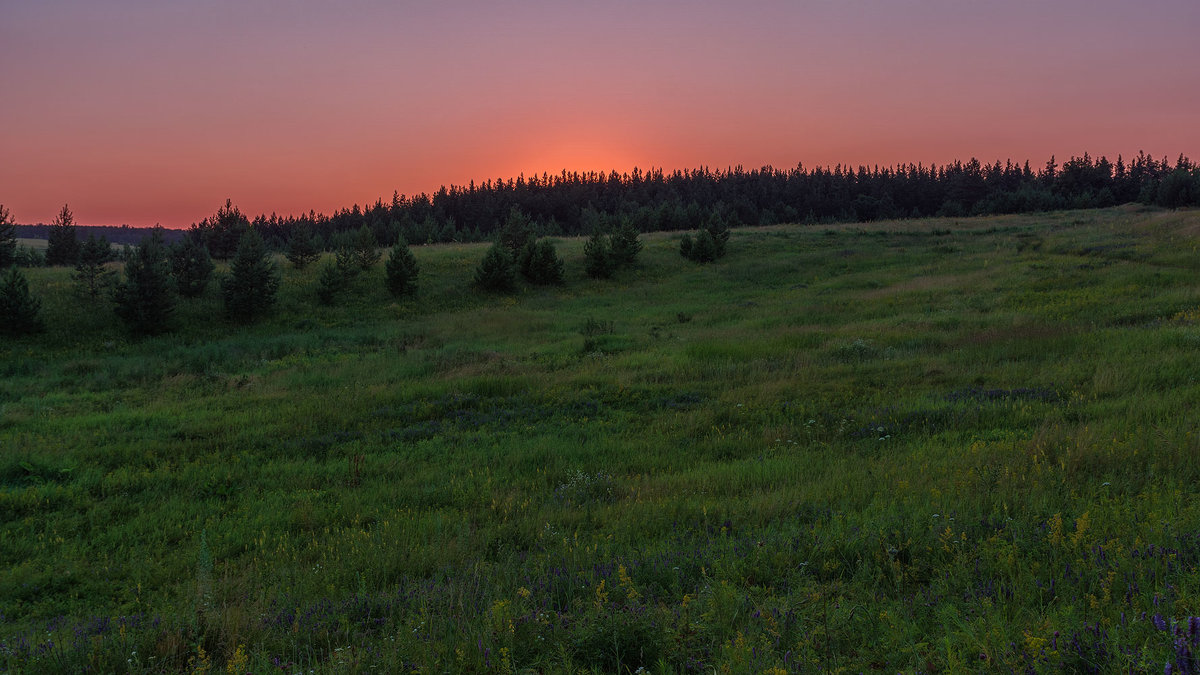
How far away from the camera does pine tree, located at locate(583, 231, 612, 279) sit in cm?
4352

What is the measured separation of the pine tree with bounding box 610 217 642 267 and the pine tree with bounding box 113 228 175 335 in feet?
90.4

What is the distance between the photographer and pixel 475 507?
7.36 m

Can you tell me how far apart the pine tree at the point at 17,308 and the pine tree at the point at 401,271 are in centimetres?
1552

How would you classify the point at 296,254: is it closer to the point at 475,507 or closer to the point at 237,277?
the point at 237,277

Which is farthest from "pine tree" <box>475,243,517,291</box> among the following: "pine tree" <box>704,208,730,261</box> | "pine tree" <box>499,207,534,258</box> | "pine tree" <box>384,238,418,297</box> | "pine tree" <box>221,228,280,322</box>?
"pine tree" <box>704,208,730,261</box>

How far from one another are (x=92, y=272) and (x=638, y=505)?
34.2 meters

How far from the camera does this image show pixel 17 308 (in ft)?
78.8

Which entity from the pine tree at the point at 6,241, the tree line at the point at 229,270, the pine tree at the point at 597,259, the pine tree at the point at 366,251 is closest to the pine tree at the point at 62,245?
the tree line at the point at 229,270

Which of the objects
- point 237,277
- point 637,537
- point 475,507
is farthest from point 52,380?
point 637,537

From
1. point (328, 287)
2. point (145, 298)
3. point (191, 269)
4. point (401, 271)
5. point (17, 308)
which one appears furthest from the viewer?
point (401, 271)

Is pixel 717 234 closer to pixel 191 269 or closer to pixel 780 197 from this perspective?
pixel 191 269

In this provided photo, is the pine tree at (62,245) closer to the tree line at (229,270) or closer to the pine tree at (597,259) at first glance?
the tree line at (229,270)

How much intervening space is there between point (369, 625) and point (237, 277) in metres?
29.6

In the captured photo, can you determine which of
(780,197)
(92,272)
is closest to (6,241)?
(92,272)
